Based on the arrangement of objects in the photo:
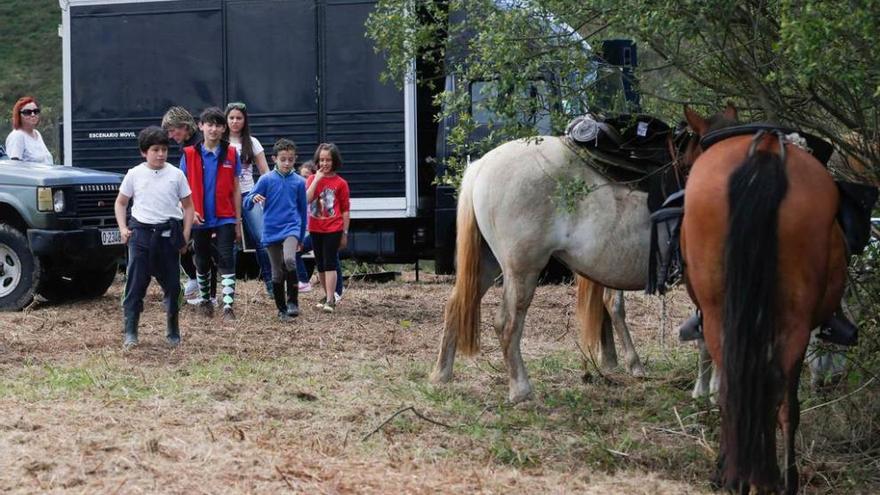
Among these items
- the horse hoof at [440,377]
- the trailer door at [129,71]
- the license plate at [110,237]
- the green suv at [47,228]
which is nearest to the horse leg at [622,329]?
Answer: the horse hoof at [440,377]

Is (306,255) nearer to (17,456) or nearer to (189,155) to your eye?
(189,155)

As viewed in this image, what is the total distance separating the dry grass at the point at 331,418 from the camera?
5.54 m

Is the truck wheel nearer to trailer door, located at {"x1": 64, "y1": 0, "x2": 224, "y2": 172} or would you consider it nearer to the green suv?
the green suv

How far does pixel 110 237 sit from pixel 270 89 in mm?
3777

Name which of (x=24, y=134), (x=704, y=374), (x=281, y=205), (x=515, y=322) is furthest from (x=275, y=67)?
(x=704, y=374)

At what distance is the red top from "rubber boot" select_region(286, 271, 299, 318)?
0.80 metres

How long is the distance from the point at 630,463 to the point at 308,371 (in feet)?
10.2

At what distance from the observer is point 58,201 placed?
39.8 ft

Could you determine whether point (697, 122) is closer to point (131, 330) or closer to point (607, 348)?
point (607, 348)

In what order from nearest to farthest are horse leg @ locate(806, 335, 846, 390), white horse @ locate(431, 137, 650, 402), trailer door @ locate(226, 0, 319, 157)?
horse leg @ locate(806, 335, 846, 390) < white horse @ locate(431, 137, 650, 402) < trailer door @ locate(226, 0, 319, 157)

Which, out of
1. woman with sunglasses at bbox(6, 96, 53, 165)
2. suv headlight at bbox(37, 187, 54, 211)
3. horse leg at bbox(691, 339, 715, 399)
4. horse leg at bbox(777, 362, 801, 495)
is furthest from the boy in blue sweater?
horse leg at bbox(777, 362, 801, 495)

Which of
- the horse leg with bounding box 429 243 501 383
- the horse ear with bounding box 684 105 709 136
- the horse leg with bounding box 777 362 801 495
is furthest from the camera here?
the horse leg with bounding box 429 243 501 383

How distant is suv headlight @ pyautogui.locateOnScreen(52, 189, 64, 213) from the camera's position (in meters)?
12.1

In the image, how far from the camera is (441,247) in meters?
15.1
